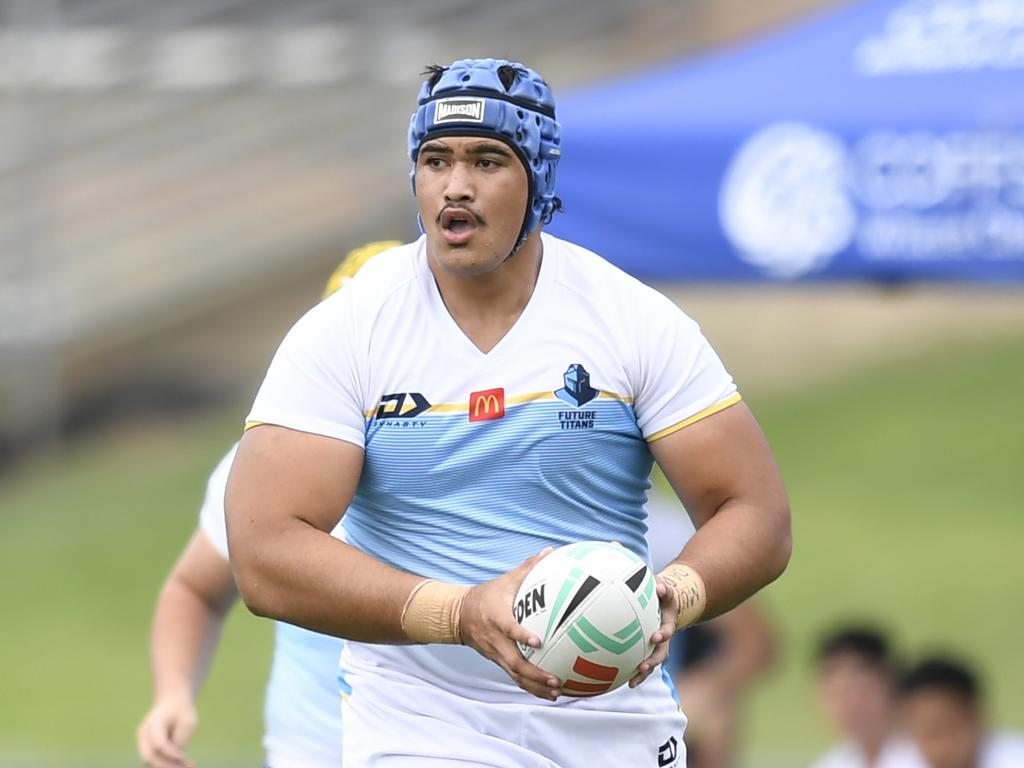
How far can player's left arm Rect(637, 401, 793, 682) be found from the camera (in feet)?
12.1

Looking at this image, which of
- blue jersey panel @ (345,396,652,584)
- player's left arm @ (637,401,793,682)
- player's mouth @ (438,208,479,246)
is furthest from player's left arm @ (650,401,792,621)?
player's mouth @ (438,208,479,246)

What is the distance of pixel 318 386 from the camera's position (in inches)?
144

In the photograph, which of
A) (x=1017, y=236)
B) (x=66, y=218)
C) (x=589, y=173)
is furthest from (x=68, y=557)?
(x=1017, y=236)

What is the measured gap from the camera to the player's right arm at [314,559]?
11.5 ft

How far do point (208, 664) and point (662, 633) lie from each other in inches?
66.1

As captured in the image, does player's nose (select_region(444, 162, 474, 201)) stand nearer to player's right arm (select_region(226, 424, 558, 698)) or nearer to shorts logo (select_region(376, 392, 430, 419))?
shorts logo (select_region(376, 392, 430, 419))

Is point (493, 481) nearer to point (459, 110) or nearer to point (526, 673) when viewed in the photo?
point (526, 673)

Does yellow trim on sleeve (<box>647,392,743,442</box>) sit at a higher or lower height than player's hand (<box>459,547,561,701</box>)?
higher

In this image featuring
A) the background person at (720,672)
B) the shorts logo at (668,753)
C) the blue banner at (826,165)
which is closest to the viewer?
the shorts logo at (668,753)

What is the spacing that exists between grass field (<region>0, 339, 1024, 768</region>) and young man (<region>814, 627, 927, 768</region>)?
1.10 meters

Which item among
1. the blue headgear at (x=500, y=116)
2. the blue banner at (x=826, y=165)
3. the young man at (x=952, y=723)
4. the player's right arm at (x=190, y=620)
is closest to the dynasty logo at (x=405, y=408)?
the blue headgear at (x=500, y=116)

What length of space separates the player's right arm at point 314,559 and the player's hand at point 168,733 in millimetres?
865

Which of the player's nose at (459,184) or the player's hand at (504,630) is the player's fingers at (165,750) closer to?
the player's hand at (504,630)

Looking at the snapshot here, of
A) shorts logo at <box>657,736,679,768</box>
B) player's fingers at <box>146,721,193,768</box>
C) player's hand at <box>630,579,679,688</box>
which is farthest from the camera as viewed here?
player's fingers at <box>146,721,193,768</box>
